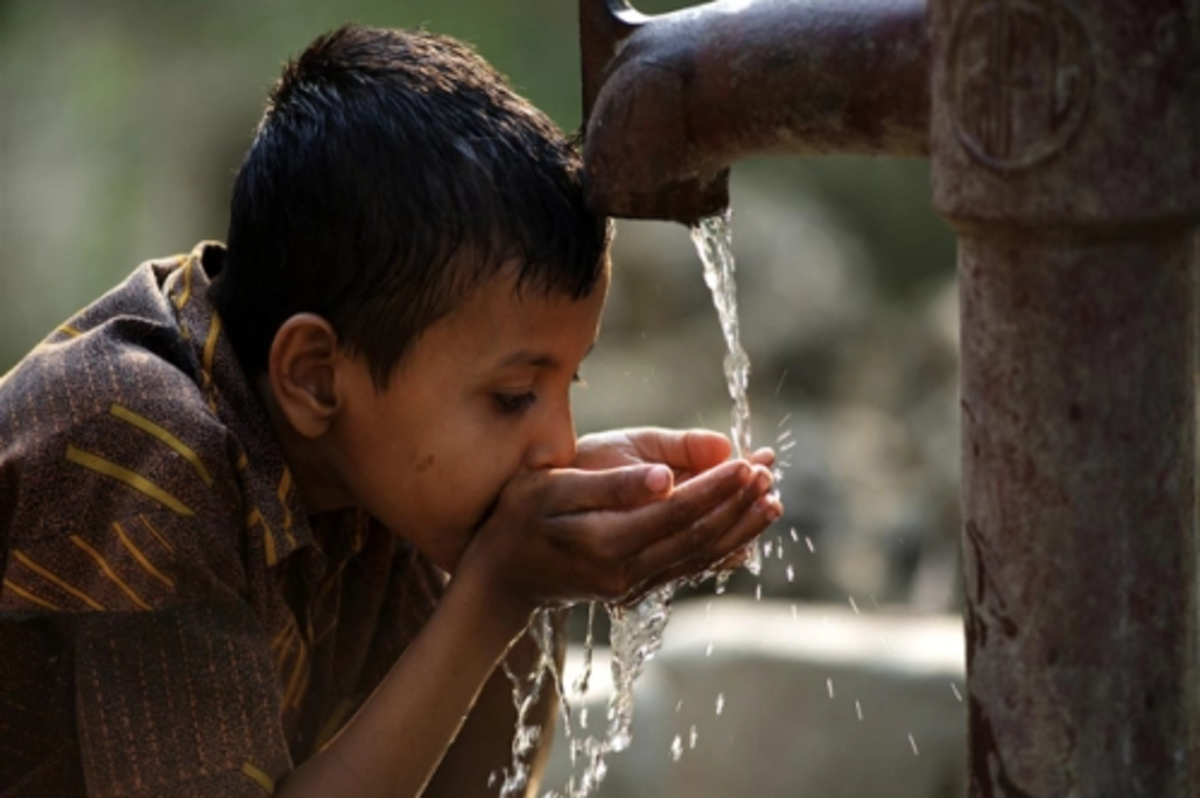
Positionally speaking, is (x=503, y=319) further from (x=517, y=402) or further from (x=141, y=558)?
(x=141, y=558)

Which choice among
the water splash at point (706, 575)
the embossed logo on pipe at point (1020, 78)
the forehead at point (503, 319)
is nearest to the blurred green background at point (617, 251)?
the water splash at point (706, 575)

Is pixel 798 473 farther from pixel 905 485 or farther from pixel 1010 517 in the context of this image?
pixel 1010 517

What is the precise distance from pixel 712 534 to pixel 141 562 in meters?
0.61

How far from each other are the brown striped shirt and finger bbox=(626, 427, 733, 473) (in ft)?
1.49

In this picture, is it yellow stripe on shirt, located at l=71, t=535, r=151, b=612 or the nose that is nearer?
yellow stripe on shirt, located at l=71, t=535, r=151, b=612

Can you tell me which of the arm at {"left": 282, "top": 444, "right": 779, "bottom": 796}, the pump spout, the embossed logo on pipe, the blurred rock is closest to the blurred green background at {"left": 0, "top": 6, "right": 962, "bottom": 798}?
the blurred rock

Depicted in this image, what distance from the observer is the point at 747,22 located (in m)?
1.45

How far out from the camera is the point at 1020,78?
3.79 ft

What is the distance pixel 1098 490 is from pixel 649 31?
62 cm

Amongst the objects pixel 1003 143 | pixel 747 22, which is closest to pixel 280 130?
pixel 747 22

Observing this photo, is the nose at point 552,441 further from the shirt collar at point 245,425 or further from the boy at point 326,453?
the shirt collar at point 245,425

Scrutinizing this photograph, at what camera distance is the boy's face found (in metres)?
1.93

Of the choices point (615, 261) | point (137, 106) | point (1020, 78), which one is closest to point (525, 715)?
point (1020, 78)

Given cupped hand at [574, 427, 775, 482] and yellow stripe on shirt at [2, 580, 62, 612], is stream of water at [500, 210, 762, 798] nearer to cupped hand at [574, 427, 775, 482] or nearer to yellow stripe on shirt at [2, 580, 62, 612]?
cupped hand at [574, 427, 775, 482]
